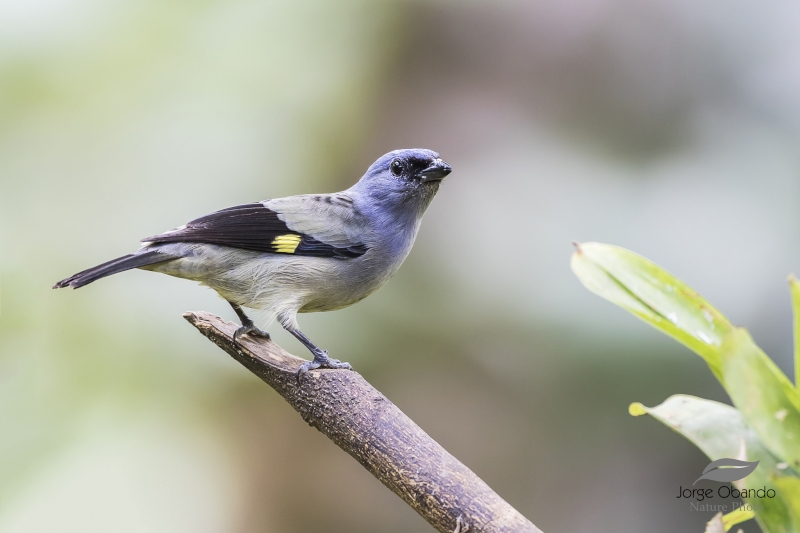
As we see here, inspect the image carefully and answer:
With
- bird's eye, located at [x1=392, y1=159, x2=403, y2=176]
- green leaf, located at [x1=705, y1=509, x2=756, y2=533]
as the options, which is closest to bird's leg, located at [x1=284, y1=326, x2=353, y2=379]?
bird's eye, located at [x1=392, y1=159, x2=403, y2=176]

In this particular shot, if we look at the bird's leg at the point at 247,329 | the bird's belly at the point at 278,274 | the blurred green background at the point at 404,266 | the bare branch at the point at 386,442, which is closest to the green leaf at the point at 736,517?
the bare branch at the point at 386,442

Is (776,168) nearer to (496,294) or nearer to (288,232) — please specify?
(496,294)

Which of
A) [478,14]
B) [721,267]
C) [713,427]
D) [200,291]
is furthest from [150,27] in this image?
[713,427]

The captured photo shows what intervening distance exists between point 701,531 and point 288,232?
2.95 meters

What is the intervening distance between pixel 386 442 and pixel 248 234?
1056 mm

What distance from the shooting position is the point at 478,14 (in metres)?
4.84

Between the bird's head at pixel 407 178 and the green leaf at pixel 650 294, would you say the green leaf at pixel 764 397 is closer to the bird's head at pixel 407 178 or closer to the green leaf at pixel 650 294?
the green leaf at pixel 650 294

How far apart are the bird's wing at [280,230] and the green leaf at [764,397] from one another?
1732 mm

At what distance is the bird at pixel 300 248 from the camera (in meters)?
2.66

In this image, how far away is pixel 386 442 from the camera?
2.10m

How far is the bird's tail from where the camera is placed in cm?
231

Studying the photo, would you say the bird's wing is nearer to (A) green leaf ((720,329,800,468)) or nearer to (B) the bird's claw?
(B) the bird's claw

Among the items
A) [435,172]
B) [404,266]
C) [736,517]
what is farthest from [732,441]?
[404,266]

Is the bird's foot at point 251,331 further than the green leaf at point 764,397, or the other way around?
the bird's foot at point 251,331
